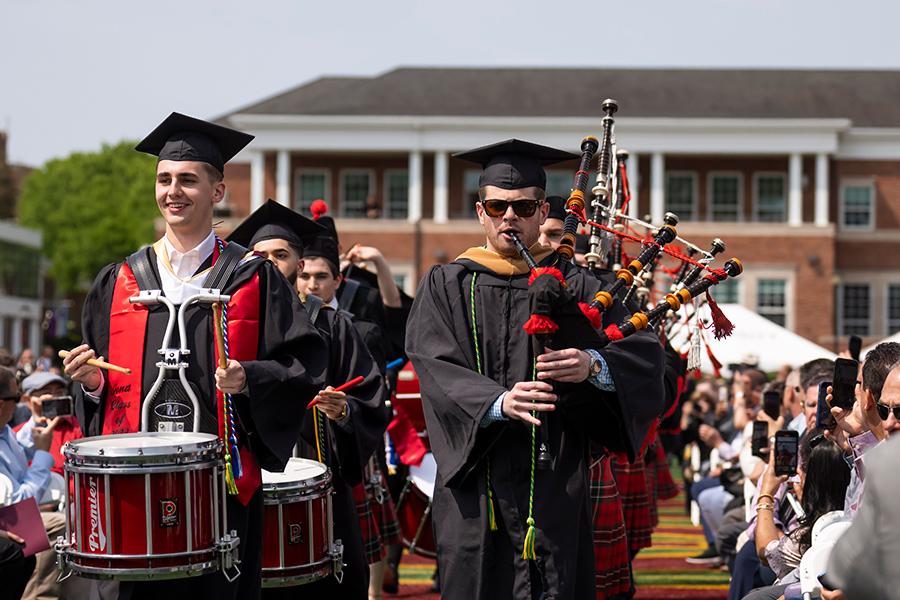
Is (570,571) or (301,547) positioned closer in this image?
(570,571)

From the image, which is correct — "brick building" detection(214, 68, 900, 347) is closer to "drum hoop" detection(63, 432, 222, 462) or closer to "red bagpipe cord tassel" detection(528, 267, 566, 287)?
"red bagpipe cord tassel" detection(528, 267, 566, 287)

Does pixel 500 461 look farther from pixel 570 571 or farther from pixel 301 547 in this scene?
pixel 301 547

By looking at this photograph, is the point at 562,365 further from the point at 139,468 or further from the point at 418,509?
the point at 418,509

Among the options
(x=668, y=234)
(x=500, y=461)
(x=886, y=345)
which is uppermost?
(x=668, y=234)

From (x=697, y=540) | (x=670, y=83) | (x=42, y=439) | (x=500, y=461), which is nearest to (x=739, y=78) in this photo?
(x=670, y=83)

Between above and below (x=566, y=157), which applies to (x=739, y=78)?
above

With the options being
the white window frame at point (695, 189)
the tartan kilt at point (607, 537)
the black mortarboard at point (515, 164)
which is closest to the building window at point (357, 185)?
the white window frame at point (695, 189)

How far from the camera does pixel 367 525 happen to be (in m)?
7.53

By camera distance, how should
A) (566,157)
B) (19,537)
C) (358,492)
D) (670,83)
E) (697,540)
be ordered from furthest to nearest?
(670,83) → (697,540) → (358,492) → (19,537) → (566,157)

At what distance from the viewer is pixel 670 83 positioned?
4978 cm

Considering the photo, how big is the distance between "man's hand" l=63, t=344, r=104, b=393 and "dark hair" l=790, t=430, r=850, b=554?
2.99 m

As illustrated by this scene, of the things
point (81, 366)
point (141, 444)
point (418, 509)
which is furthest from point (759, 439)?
point (81, 366)

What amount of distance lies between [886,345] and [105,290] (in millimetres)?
3279

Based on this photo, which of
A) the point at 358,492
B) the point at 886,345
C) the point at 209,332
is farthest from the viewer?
the point at 358,492
